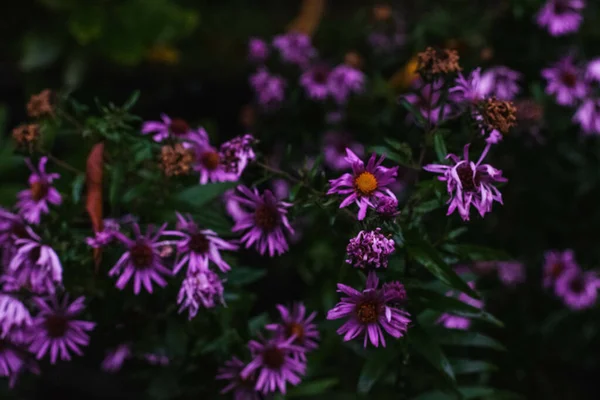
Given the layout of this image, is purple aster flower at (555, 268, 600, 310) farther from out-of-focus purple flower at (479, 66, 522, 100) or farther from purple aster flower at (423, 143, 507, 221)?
purple aster flower at (423, 143, 507, 221)

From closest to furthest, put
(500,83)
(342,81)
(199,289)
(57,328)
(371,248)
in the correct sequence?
(371,248) < (199,289) < (57,328) < (500,83) < (342,81)

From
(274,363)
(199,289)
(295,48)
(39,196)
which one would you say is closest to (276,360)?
(274,363)

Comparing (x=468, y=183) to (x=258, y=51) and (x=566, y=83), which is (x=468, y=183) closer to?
(x=566, y=83)

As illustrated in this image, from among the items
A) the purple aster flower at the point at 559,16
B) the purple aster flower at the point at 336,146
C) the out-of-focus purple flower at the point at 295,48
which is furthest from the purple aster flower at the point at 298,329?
the purple aster flower at the point at 559,16

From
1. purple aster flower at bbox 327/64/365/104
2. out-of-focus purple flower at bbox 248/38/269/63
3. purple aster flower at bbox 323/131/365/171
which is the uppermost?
out-of-focus purple flower at bbox 248/38/269/63

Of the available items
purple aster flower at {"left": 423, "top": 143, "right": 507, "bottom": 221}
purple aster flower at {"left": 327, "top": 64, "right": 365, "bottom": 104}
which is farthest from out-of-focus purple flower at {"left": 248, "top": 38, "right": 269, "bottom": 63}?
purple aster flower at {"left": 423, "top": 143, "right": 507, "bottom": 221}

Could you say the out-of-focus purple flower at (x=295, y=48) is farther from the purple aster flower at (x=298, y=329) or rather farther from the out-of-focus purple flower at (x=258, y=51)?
the purple aster flower at (x=298, y=329)
